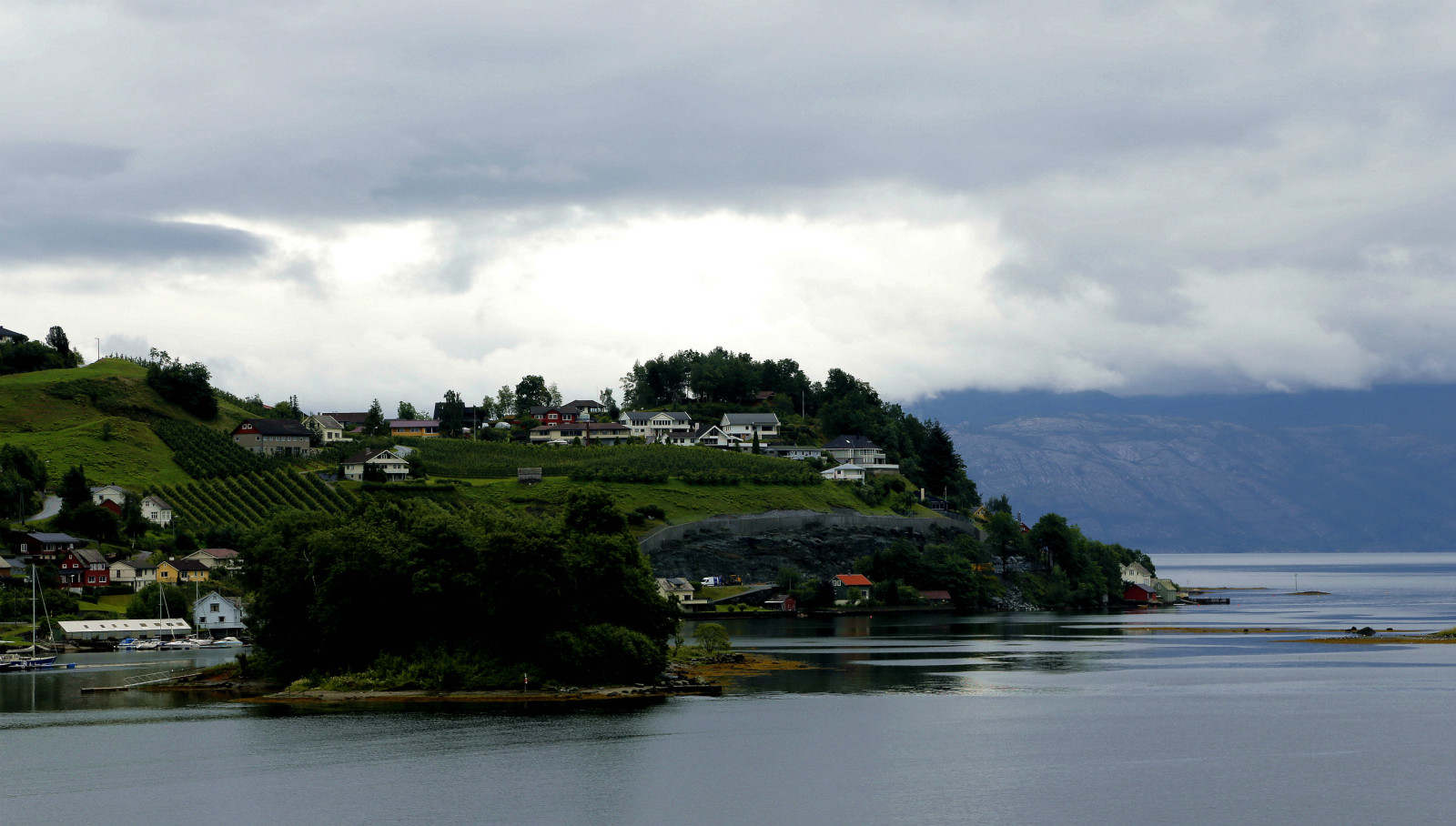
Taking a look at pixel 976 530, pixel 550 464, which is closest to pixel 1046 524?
pixel 976 530

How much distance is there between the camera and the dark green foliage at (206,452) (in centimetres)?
14050

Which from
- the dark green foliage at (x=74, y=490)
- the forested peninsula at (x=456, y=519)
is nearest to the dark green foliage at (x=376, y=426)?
the forested peninsula at (x=456, y=519)

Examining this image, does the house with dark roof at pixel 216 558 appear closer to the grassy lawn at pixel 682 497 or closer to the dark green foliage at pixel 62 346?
the grassy lawn at pixel 682 497

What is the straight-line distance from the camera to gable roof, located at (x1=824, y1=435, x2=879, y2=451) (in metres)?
186

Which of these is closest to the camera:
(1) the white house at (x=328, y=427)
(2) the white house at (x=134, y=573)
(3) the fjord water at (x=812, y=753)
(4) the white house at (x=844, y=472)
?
(3) the fjord water at (x=812, y=753)

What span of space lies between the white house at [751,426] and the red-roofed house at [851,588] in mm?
52822

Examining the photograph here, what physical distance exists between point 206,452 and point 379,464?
19003mm

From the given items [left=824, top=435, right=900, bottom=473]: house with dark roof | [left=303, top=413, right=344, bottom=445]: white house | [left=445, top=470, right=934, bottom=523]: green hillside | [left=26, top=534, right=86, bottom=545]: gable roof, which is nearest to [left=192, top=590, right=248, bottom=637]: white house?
[left=26, top=534, right=86, bottom=545]: gable roof

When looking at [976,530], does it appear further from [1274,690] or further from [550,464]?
[1274,690]

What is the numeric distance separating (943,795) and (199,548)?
95.7 metres

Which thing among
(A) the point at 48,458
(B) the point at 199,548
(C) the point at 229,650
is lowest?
(C) the point at 229,650

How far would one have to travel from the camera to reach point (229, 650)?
336 ft

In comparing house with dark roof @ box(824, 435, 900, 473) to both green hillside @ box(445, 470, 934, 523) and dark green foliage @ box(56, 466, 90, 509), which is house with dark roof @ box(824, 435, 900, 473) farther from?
dark green foliage @ box(56, 466, 90, 509)

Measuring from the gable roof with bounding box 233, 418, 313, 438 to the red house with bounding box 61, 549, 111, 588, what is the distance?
5165 cm
